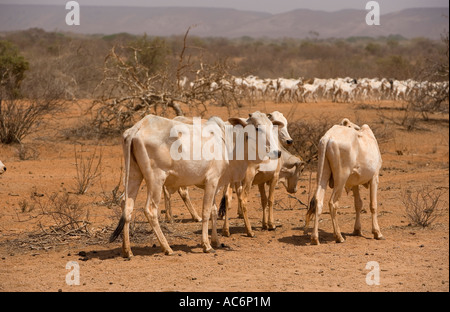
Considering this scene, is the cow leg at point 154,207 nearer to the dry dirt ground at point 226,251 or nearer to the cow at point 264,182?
the dry dirt ground at point 226,251

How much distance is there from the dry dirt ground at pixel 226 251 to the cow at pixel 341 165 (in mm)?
433

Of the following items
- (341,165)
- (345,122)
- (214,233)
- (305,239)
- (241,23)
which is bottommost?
(305,239)

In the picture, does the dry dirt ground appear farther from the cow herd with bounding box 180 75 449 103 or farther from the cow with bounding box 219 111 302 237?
the cow herd with bounding box 180 75 449 103

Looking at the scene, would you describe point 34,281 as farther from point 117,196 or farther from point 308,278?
point 117,196

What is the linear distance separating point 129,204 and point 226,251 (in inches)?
54.7

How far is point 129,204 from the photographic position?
7.76 meters

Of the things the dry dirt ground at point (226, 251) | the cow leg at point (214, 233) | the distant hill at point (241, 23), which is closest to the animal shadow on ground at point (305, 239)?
the dry dirt ground at point (226, 251)

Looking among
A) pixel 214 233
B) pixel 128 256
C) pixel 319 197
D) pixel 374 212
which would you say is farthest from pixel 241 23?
pixel 128 256

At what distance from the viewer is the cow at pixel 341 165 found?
8.45 m

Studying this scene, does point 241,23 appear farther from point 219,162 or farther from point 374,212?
point 219,162

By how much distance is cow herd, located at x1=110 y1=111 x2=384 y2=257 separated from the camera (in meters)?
7.71

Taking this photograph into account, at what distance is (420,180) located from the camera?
1301 cm
